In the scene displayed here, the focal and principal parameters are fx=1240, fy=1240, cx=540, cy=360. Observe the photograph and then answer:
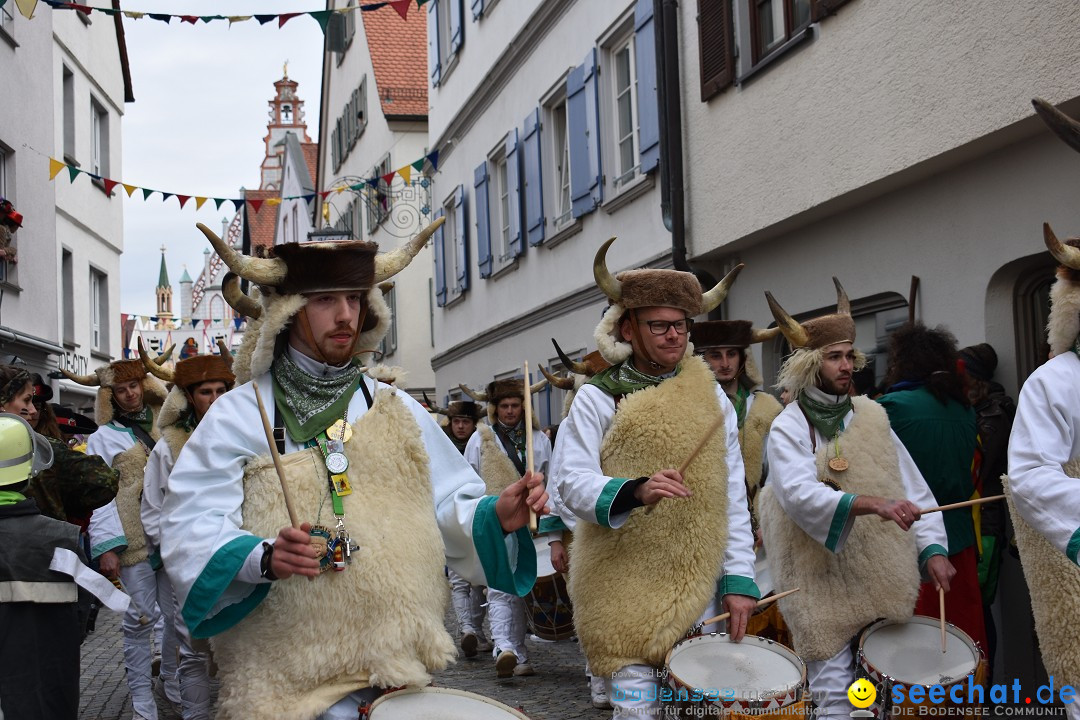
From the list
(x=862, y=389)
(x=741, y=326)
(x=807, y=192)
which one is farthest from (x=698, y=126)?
(x=741, y=326)

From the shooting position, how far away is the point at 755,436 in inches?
277

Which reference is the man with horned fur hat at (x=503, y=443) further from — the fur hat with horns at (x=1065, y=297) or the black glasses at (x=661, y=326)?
the fur hat with horns at (x=1065, y=297)

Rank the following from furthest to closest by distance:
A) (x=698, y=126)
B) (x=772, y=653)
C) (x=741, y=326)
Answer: (x=698, y=126), (x=741, y=326), (x=772, y=653)

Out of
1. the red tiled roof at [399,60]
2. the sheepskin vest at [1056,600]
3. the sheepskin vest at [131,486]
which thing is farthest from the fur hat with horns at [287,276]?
the red tiled roof at [399,60]

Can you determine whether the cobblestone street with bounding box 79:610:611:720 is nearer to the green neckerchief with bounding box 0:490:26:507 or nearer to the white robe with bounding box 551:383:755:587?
the white robe with bounding box 551:383:755:587

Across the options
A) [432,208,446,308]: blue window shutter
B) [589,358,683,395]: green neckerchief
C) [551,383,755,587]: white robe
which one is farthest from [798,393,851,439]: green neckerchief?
[432,208,446,308]: blue window shutter

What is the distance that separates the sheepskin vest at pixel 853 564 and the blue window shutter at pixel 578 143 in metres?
8.54

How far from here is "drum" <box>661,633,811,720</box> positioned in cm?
395

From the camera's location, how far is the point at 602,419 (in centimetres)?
493

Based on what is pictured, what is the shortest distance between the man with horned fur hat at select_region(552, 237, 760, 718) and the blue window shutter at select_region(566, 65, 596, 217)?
8815 mm

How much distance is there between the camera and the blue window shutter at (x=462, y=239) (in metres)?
20.7

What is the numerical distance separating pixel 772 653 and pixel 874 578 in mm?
1044

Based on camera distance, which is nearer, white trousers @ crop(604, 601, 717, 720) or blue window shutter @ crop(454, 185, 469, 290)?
white trousers @ crop(604, 601, 717, 720)

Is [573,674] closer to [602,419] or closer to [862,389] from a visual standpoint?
[862,389]
